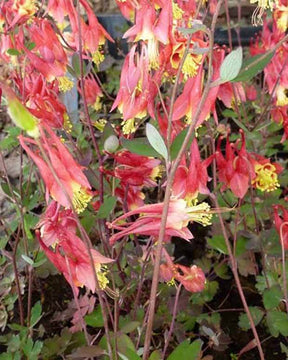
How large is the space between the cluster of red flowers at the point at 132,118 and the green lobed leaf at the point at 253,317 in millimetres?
220

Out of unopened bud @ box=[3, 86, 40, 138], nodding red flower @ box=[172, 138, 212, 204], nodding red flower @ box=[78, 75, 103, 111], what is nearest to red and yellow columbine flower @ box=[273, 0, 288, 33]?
nodding red flower @ box=[78, 75, 103, 111]

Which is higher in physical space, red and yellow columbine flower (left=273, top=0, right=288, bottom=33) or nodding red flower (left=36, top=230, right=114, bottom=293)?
red and yellow columbine flower (left=273, top=0, right=288, bottom=33)

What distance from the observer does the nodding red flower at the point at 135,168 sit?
34.3 inches

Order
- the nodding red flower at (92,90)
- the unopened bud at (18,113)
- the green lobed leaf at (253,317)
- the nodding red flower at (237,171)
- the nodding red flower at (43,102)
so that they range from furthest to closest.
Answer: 1. the nodding red flower at (92,90)
2. the green lobed leaf at (253,317)
3. the nodding red flower at (237,171)
4. the nodding red flower at (43,102)
5. the unopened bud at (18,113)

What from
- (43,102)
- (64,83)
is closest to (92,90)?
(64,83)

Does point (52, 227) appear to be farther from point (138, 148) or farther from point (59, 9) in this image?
point (59, 9)

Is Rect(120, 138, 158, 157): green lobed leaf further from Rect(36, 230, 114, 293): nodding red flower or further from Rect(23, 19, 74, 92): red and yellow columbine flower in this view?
Rect(23, 19, 74, 92): red and yellow columbine flower

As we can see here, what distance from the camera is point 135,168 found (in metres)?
0.88

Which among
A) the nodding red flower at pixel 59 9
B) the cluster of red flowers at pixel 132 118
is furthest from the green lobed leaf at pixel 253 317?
the nodding red flower at pixel 59 9

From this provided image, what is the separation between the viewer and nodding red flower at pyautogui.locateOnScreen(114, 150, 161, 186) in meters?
0.87

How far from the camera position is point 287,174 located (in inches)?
60.8

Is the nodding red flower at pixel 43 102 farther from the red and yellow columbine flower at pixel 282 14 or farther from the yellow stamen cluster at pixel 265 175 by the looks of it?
the red and yellow columbine flower at pixel 282 14

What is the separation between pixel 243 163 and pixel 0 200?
806 mm

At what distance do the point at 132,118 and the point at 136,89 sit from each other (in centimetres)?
4
